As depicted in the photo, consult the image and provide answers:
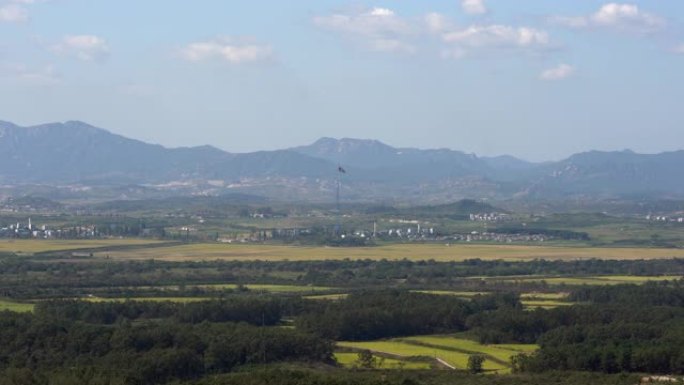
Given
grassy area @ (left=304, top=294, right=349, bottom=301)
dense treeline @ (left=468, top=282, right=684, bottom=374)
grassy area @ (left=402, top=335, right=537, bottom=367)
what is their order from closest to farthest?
dense treeline @ (left=468, top=282, right=684, bottom=374), grassy area @ (left=402, top=335, right=537, bottom=367), grassy area @ (left=304, top=294, right=349, bottom=301)

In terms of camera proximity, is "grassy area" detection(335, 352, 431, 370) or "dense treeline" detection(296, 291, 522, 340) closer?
"grassy area" detection(335, 352, 431, 370)

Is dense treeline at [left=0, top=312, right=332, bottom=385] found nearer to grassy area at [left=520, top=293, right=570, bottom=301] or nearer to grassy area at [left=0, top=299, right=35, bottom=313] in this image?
grassy area at [left=0, top=299, right=35, bottom=313]

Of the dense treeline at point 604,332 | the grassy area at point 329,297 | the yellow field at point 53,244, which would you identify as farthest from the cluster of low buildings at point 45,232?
the dense treeline at point 604,332

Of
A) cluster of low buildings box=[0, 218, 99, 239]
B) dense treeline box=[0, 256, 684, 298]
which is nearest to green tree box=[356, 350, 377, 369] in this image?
dense treeline box=[0, 256, 684, 298]

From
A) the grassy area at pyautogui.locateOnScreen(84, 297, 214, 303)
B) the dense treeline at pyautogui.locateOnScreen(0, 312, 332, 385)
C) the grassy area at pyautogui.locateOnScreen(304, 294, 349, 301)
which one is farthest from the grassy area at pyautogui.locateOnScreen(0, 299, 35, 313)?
the grassy area at pyautogui.locateOnScreen(304, 294, 349, 301)

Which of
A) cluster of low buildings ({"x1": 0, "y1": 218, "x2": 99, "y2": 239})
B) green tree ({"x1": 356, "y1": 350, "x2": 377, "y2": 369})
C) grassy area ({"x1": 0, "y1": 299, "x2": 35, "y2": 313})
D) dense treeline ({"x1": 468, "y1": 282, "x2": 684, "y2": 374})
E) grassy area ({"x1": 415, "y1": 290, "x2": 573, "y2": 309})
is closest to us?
dense treeline ({"x1": 468, "y1": 282, "x2": 684, "y2": 374})

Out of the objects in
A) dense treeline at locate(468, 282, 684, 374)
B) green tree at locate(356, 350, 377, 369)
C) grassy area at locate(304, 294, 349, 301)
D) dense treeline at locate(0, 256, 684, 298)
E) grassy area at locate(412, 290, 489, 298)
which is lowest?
green tree at locate(356, 350, 377, 369)

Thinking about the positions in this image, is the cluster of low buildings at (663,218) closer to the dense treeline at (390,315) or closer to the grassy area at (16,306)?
the dense treeline at (390,315)

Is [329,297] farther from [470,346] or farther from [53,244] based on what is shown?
[53,244]

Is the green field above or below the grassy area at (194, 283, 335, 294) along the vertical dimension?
below
